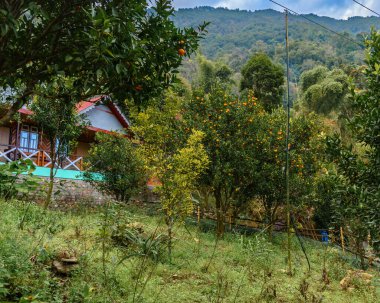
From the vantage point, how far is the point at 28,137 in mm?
20656

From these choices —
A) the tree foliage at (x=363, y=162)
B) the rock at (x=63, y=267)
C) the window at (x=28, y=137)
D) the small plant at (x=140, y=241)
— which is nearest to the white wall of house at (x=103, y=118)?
the window at (x=28, y=137)

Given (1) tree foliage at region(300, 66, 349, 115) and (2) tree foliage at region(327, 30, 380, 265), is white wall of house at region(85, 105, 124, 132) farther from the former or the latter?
(2) tree foliage at region(327, 30, 380, 265)

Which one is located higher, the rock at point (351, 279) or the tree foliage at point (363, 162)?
the tree foliage at point (363, 162)

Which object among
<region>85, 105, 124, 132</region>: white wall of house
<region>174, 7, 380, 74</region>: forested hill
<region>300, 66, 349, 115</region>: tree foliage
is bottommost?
<region>85, 105, 124, 132</region>: white wall of house

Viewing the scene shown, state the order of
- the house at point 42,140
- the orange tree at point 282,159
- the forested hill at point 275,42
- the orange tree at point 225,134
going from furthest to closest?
1. the forested hill at point 275,42
2. the house at point 42,140
3. the orange tree at point 282,159
4. the orange tree at point 225,134

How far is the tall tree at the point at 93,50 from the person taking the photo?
3385 millimetres

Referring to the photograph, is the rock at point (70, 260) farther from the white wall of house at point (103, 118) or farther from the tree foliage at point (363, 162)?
the white wall of house at point (103, 118)

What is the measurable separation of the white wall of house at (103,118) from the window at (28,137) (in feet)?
11.7

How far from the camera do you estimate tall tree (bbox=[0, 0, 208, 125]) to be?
3.38 metres

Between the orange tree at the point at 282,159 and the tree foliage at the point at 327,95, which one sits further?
the tree foliage at the point at 327,95

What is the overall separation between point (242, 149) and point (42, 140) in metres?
11.8

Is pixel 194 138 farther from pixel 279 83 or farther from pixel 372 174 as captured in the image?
pixel 279 83

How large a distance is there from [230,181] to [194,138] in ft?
16.1

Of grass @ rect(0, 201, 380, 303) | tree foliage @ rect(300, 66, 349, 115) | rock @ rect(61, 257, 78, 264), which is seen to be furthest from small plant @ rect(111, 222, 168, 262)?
tree foliage @ rect(300, 66, 349, 115)
